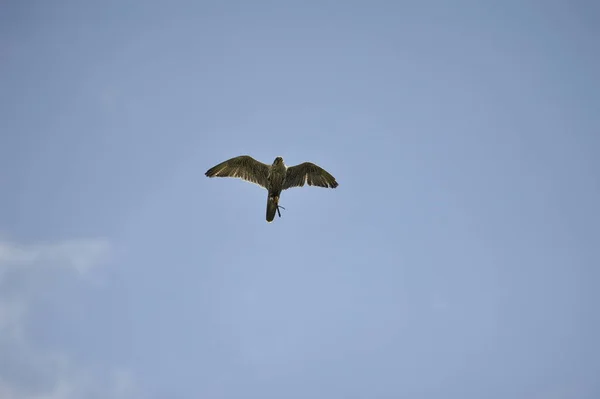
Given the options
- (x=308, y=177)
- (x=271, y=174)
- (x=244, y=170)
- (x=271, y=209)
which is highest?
(x=244, y=170)

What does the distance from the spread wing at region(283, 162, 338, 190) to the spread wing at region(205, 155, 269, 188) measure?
134 cm

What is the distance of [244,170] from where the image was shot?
28203 mm

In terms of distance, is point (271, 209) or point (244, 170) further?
point (244, 170)

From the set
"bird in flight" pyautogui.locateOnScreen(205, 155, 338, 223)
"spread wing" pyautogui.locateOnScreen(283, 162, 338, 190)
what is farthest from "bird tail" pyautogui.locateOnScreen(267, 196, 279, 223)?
"spread wing" pyautogui.locateOnScreen(283, 162, 338, 190)

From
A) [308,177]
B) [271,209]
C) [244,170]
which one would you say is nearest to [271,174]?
[244,170]

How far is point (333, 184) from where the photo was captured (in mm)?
28141

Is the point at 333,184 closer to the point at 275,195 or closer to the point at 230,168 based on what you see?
the point at 275,195

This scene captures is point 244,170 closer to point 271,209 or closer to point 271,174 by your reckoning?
point 271,174

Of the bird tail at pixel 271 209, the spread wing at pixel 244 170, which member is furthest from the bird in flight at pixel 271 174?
the bird tail at pixel 271 209

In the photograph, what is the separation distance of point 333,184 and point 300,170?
203 centimetres

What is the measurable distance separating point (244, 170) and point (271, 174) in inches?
76.1

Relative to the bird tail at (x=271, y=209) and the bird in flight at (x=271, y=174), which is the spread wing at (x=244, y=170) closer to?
the bird in flight at (x=271, y=174)

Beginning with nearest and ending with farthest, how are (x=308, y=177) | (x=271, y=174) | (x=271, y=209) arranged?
(x=271, y=209), (x=271, y=174), (x=308, y=177)

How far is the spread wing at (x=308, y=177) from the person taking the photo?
2780 centimetres
